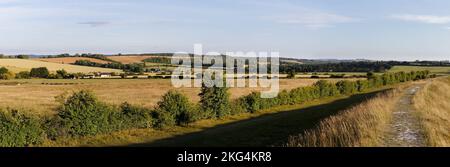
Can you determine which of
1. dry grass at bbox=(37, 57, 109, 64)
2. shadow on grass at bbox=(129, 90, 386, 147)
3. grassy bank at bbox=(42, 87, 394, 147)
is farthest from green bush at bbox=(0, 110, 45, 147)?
dry grass at bbox=(37, 57, 109, 64)

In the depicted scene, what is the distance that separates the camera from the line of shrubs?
81.7 ft

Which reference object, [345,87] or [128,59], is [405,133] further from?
[128,59]

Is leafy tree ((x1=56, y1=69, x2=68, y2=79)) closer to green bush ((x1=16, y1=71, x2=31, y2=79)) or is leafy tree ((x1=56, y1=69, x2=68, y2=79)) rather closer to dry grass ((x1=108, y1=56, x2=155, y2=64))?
green bush ((x1=16, y1=71, x2=31, y2=79))

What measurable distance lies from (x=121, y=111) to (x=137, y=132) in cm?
217

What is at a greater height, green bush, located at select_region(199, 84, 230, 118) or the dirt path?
the dirt path

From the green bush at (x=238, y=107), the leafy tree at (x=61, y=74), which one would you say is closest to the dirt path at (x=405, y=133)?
the green bush at (x=238, y=107)

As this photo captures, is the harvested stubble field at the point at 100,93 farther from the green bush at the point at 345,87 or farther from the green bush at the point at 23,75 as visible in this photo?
the green bush at the point at 23,75

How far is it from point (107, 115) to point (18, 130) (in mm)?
6076

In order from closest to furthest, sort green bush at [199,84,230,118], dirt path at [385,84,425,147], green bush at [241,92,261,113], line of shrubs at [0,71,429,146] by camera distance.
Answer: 1. dirt path at [385,84,425,147]
2. line of shrubs at [0,71,429,146]
3. green bush at [199,84,230,118]
4. green bush at [241,92,261,113]

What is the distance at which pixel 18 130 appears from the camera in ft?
80.7

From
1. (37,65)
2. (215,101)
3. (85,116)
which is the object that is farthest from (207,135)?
(37,65)

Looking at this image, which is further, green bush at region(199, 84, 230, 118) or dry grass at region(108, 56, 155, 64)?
dry grass at region(108, 56, 155, 64)

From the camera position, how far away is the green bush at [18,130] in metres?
24.2
